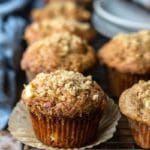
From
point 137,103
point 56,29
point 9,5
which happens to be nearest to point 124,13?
point 56,29

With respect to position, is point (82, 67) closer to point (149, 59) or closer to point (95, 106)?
point (149, 59)

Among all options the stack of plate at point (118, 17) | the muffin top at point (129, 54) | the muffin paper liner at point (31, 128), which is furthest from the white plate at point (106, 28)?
the muffin paper liner at point (31, 128)

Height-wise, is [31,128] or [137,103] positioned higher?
[137,103]

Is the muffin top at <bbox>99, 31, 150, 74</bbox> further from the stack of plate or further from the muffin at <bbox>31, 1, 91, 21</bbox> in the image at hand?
the muffin at <bbox>31, 1, 91, 21</bbox>

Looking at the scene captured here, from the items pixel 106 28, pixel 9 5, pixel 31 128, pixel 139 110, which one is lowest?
pixel 9 5

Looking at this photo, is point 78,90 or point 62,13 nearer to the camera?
point 78,90

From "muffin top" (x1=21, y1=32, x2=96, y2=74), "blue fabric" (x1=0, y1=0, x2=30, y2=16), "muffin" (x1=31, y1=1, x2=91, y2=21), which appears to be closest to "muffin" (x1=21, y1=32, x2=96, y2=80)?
"muffin top" (x1=21, y1=32, x2=96, y2=74)

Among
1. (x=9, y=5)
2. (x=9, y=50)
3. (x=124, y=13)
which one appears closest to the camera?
(x=9, y=50)

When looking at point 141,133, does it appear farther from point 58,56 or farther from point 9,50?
point 9,50
